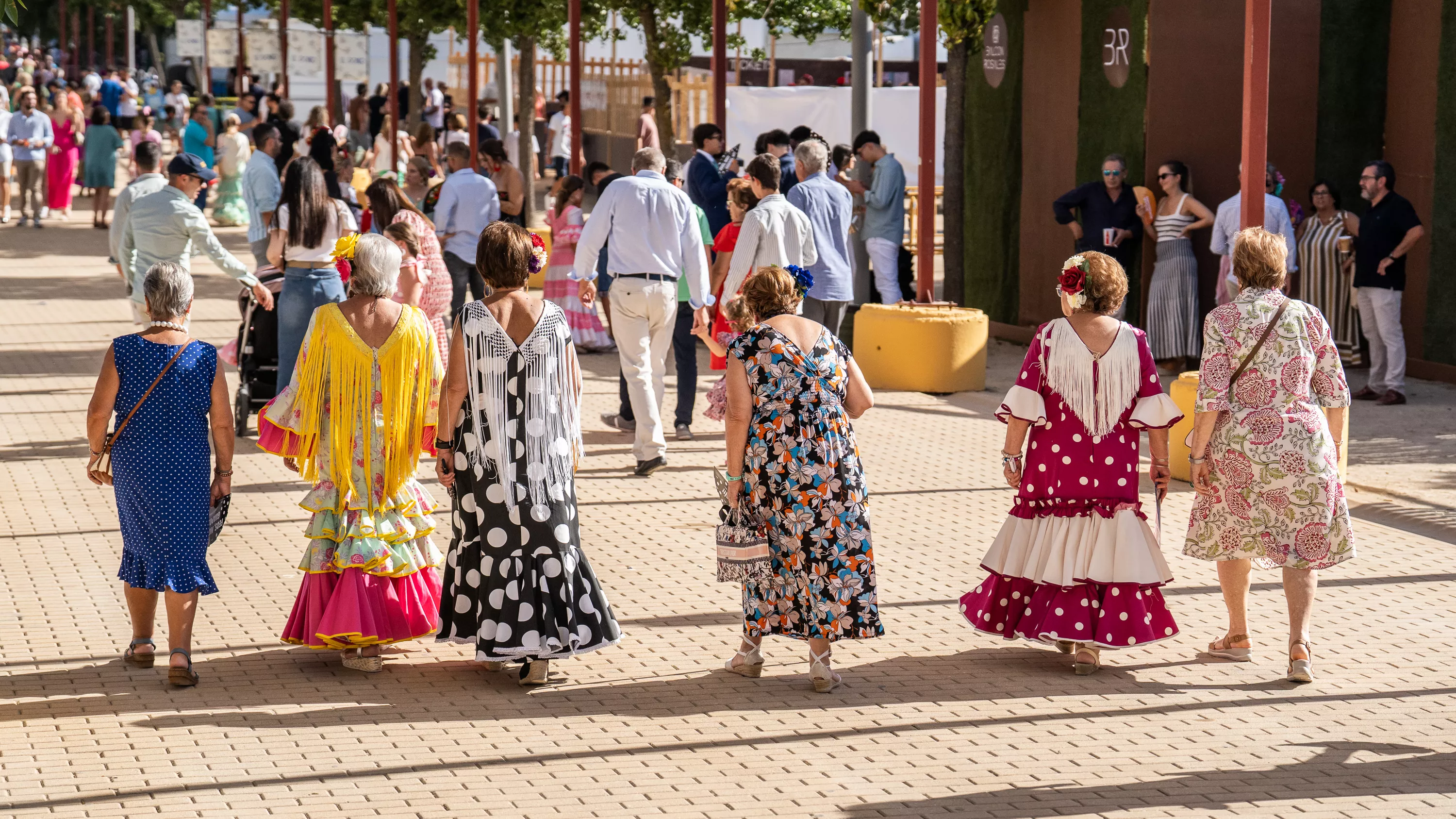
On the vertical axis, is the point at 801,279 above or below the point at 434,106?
below

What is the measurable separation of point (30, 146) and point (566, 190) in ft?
42.8

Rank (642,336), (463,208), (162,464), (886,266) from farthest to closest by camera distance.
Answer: (886,266), (463,208), (642,336), (162,464)

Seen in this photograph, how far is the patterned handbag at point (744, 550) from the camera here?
632 centimetres

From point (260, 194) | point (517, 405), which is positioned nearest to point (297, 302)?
point (260, 194)

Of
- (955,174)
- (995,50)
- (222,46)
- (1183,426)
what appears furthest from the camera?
(222,46)

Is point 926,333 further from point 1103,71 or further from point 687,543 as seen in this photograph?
point 687,543

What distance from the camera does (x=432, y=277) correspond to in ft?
32.8

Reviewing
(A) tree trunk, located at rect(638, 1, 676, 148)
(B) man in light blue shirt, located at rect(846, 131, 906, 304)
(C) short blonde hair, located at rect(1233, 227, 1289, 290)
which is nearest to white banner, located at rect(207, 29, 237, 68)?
(A) tree trunk, located at rect(638, 1, 676, 148)

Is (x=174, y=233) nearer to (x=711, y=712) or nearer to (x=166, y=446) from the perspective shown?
(x=166, y=446)

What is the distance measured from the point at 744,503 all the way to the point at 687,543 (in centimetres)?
235

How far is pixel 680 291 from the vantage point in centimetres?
1109

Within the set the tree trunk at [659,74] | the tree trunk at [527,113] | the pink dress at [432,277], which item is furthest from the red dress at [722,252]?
the tree trunk at [659,74]

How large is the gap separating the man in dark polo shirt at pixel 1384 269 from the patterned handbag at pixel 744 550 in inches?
320

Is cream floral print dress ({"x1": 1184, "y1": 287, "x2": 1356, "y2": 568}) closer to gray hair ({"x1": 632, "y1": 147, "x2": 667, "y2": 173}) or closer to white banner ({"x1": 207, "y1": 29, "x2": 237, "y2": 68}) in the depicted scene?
gray hair ({"x1": 632, "y1": 147, "x2": 667, "y2": 173})
